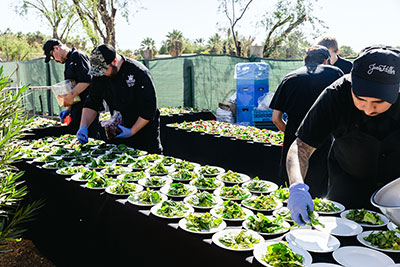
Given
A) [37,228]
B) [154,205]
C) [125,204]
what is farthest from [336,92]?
[37,228]

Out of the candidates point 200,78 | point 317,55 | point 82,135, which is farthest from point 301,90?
point 200,78

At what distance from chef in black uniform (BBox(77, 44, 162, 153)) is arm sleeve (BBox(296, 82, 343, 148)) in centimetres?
198

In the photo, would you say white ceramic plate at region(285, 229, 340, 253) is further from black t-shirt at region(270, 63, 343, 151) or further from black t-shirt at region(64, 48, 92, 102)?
black t-shirt at region(64, 48, 92, 102)

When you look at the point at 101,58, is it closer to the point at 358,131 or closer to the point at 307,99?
the point at 307,99

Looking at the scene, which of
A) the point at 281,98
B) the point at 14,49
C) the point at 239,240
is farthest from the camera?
the point at 14,49

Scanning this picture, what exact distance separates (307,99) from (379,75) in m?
1.81

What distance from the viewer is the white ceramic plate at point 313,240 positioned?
5.35 ft

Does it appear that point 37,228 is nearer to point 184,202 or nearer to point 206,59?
point 184,202

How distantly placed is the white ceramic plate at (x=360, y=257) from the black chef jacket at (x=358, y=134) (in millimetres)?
705

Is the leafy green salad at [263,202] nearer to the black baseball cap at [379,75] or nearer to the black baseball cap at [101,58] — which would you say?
the black baseball cap at [379,75]

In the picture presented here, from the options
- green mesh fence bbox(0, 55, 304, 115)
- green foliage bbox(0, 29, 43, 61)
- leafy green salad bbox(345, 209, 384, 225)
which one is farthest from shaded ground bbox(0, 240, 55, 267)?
green foliage bbox(0, 29, 43, 61)

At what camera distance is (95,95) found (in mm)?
4082

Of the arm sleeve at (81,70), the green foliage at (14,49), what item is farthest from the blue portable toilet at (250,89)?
the green foliage at (14,49)

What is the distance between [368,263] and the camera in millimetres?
1500
